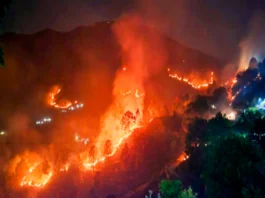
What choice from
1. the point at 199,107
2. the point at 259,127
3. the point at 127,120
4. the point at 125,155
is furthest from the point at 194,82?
the point at 259,127

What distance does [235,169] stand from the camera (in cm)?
1256

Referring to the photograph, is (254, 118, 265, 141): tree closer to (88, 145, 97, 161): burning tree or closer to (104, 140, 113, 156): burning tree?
(88, 145, 97, 161): burning tree

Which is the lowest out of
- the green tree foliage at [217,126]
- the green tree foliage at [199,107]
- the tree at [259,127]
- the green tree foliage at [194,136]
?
the green tree foliage at [199,107]

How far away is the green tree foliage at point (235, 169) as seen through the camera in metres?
12.0

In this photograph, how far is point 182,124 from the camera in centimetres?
5381

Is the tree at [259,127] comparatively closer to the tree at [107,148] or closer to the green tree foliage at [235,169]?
the green tree foliage at [235,169]

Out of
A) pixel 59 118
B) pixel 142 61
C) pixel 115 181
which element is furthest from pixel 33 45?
pixel 115 181

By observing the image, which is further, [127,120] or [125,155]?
[127,120]

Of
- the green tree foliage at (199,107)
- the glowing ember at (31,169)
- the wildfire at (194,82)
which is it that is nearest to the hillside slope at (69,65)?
the wildfire at (194,82)

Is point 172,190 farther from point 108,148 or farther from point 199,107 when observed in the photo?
point 199,107

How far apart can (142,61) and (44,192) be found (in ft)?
184

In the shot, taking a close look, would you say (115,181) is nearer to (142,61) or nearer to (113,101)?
(113,101)

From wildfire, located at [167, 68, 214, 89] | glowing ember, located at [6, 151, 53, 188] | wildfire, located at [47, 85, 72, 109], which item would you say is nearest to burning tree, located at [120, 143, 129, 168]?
glowing ember, located at [6, 151, 53, 188]

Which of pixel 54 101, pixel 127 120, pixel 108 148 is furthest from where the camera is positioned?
pixel 54 101
